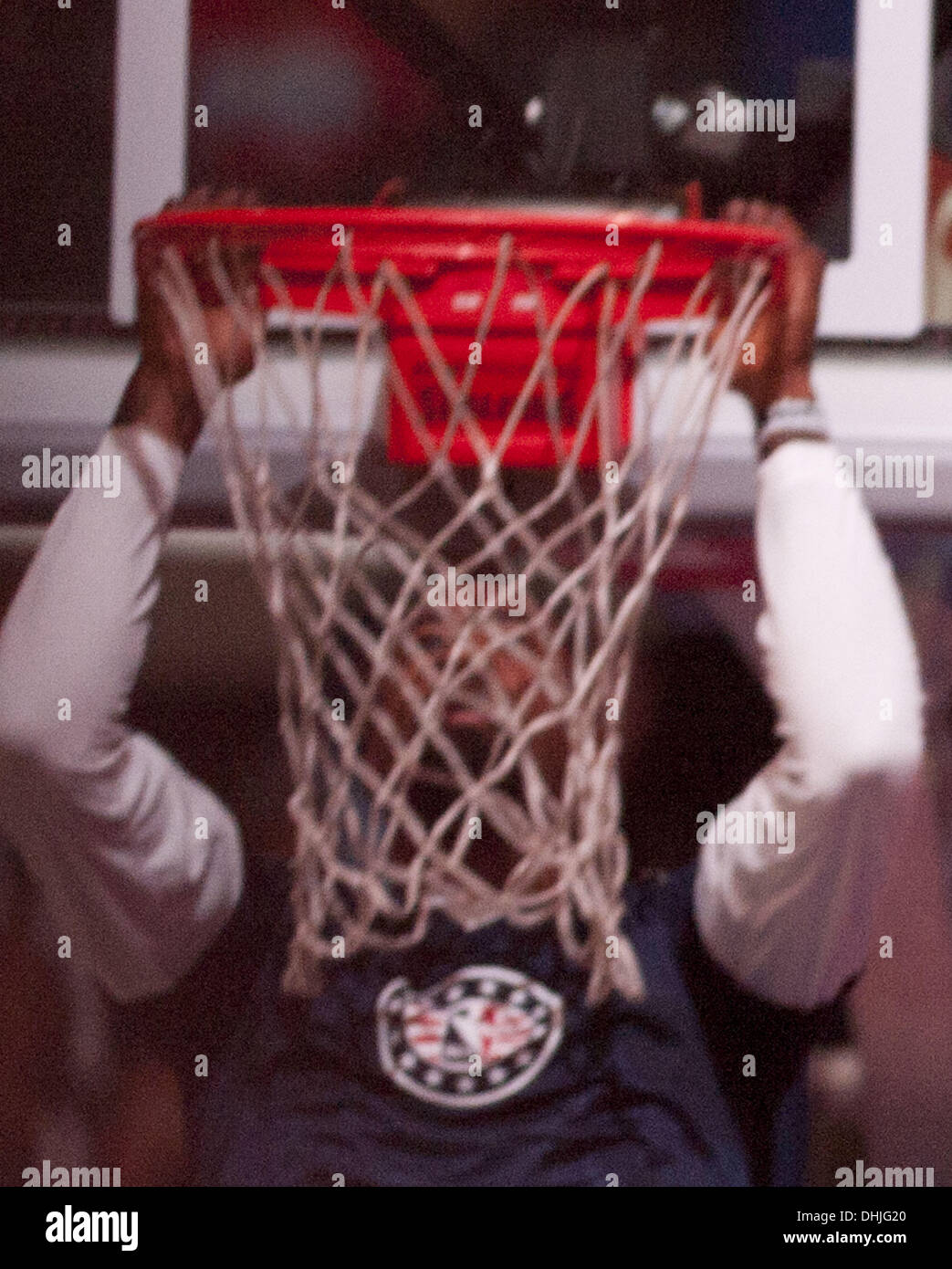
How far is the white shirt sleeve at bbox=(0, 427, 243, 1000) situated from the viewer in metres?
0.74

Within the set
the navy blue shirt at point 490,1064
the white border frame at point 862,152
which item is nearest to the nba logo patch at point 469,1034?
the navy blue shirt at point 490,1064

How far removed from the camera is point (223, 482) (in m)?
0.79

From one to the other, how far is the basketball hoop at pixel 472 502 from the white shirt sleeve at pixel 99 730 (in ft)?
0.25

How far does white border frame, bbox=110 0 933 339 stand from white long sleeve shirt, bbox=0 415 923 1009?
0.12 meters

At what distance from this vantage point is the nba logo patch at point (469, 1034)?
86cm

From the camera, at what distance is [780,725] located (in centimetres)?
77

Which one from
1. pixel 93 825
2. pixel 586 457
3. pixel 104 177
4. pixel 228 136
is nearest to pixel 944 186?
pixel 586 457

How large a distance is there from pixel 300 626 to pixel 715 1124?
49 cm

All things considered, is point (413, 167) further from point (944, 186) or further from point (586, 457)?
point (944, 186)

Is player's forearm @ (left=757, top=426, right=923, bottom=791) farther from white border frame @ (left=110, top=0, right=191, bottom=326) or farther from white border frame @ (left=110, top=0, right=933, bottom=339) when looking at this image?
white border frame @ (left=110, top=0, right=191, bottom=326)

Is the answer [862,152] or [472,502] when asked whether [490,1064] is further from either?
[862,152]

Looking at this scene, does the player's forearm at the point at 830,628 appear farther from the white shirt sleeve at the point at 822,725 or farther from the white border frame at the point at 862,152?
the white border frame at the point at 862,152

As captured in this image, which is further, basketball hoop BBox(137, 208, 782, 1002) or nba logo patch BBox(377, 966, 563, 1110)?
nba logo patch BBox(377, 966, 563, 1110)

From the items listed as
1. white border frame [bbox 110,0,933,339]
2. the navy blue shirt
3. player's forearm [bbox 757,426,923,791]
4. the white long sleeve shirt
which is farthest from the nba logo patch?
white border frame [bbox 110,0,933,339]
